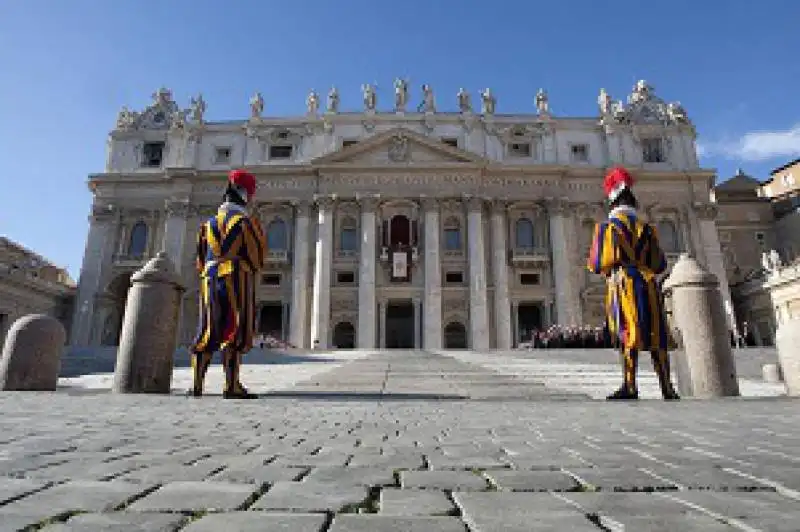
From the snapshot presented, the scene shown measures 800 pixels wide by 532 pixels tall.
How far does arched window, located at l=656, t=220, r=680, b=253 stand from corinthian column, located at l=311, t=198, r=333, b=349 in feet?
66.9

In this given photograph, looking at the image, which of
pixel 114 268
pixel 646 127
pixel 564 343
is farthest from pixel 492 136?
pixel 114 268

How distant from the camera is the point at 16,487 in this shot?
1440 mm

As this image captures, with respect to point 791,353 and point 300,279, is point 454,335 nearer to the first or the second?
point 300,279

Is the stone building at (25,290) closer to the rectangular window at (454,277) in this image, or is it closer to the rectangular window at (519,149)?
the rectangular window at (454,277)

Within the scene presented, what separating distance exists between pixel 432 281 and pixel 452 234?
3.59 meters

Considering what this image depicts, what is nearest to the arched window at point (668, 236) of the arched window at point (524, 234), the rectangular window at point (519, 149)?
the arched window at point (524, 234)

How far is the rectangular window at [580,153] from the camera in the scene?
3272cm

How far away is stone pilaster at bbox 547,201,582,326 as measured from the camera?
2825cm

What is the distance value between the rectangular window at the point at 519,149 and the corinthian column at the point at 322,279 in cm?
1259

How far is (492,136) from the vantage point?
107 ft

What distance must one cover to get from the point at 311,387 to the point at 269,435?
5.12 meters

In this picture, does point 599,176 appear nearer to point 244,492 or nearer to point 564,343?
point 564,343

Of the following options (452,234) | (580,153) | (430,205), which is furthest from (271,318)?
(580,153)

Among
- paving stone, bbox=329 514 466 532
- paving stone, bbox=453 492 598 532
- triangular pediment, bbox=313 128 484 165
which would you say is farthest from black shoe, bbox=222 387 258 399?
triangular pediment, bbox=313 128 484 165
